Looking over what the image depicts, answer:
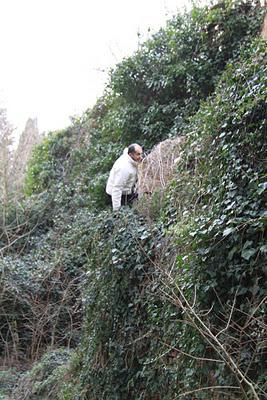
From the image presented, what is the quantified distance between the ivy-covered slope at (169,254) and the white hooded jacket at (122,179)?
0.89 metres

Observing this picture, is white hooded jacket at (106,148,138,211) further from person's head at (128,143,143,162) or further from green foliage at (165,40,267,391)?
green foliage at (165,40,267,391)

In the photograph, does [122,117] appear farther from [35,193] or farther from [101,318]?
[101,318]

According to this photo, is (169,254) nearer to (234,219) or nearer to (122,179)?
(234,219)

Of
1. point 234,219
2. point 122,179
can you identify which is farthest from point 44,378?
point 234,219

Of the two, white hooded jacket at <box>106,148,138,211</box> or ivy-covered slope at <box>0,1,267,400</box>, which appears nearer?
ivy-covered slope at <box>0,1,267,400</box>

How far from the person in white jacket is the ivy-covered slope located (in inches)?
35.9

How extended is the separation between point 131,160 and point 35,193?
23.5 ft

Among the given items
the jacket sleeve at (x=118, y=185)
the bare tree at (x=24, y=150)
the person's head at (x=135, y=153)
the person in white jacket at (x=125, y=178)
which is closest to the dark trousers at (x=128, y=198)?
the person in white jacket at (x=125, y=178)

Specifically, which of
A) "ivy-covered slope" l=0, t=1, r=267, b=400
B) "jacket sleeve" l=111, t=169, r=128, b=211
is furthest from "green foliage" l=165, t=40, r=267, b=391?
"jacket sleeve" l=111, t=169, r=128, b=211

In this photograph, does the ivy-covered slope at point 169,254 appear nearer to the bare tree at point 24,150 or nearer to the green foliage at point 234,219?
the green foliage at point 234,219

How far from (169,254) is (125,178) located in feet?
10.3

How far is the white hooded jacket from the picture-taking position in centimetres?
845

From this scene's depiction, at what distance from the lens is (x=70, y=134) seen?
1566 centimetres

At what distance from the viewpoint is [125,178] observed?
8500 mm
